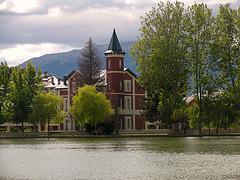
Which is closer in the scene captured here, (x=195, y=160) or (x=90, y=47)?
(x=195, y=160)

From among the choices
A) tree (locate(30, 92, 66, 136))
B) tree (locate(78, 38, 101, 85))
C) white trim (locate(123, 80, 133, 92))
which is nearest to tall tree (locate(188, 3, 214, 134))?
tree (locate(30, 92, 66, 136))

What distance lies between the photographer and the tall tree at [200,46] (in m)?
82.2

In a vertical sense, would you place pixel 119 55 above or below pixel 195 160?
above

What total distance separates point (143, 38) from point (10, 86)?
26560 mm

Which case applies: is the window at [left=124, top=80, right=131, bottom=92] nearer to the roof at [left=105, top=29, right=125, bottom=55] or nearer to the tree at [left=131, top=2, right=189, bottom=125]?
the roof at [left=105, top=29, right=125, bottom=55]

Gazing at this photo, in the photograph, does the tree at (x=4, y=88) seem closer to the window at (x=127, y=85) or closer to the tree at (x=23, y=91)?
the tree at (x=23, y=91)

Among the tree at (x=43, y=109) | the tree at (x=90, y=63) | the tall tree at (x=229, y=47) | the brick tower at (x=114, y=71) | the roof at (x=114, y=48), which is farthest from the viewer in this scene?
the roof at (x=114, y=48)

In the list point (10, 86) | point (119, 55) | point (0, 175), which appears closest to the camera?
point (0, 175)

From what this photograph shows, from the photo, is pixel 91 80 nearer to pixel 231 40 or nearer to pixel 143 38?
pixel 143 38

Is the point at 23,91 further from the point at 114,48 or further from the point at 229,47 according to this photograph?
the point at 229,47

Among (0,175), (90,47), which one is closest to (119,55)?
(90,47)

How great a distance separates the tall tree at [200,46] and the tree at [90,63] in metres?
26.2

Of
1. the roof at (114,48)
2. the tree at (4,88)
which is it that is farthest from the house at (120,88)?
the tree at (4,88)

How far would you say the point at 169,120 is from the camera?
87.4m
